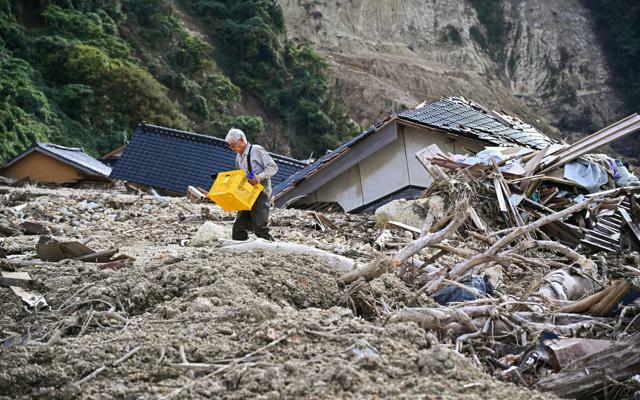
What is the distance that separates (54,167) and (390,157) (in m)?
13.0

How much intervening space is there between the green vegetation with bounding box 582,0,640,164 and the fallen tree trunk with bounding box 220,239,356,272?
48.3 m

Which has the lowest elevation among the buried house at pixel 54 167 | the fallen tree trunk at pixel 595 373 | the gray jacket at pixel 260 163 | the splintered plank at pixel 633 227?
the splintered plank at pixel 633 227

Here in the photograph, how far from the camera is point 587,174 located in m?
10.5

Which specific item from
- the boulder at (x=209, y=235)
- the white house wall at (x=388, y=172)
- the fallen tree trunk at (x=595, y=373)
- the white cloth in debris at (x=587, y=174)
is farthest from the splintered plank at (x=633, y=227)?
the fallen tree trunk at (x=595, y=373)

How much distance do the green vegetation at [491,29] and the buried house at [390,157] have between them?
41.2 m

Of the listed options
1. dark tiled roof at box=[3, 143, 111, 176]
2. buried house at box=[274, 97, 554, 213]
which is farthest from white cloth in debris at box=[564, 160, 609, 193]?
dark tiled roof at box=[3, 143, 111, 176]

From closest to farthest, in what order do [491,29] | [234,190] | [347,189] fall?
[234,190]
[347,189]
[491,29]

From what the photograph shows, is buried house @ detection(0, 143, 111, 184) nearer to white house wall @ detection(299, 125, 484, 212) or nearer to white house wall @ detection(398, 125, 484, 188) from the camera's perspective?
white house wall @ detection(299, 125, 484, 212)

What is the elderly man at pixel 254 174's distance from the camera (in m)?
8.30

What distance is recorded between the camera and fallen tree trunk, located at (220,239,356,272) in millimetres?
6227

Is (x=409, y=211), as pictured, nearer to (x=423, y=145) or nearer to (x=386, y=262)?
(x=423, y=145)

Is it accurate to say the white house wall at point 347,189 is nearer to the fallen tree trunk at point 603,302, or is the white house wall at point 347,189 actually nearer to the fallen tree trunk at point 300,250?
the fallen tree trunk at point 300,250

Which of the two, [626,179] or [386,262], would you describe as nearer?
[386,262]

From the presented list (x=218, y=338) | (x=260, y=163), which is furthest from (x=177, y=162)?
(x=218, y=338)
